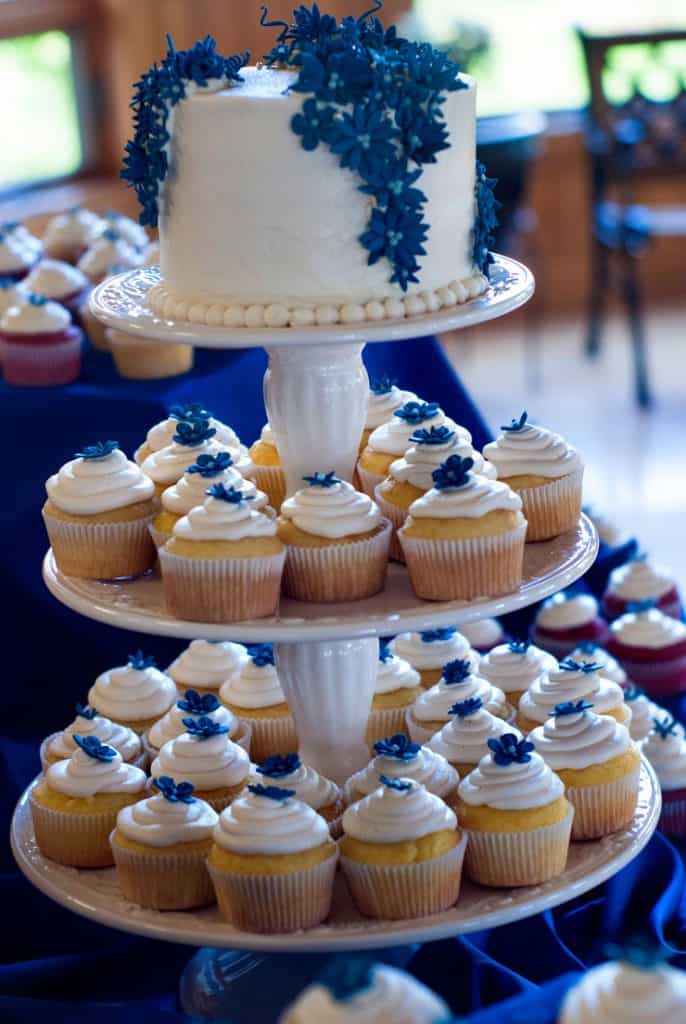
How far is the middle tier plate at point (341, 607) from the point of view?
1.63m

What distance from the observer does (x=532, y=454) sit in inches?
75.5

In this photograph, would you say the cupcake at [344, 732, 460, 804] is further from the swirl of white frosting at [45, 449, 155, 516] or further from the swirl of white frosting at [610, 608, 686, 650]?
the swirl of white frosting at [610, 608, 686, 650]

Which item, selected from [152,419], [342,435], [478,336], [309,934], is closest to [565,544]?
[342,435]

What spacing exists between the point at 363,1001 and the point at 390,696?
1003 millimetres

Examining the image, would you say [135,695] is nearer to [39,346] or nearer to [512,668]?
[512,668]

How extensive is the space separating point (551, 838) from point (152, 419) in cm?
126

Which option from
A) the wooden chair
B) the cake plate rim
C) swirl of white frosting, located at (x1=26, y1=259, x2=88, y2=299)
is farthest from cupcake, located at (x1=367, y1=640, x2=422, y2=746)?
the wooden chair

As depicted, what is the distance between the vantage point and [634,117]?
18.1 ft

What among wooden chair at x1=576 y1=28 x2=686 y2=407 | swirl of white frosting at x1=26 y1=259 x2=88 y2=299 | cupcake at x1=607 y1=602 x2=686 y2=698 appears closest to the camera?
cupcake at x1=607 y1=602 x2=686 y2=698

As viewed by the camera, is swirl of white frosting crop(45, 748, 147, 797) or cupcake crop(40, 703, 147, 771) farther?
cupcake crop(40, 703, 147, 771)

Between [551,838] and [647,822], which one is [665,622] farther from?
[551,838]

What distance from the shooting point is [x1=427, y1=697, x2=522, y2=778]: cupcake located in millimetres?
1907

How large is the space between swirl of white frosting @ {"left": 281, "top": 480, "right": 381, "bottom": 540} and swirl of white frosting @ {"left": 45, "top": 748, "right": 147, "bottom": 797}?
0.41 m

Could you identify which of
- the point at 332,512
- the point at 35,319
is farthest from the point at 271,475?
the point at 35,319
